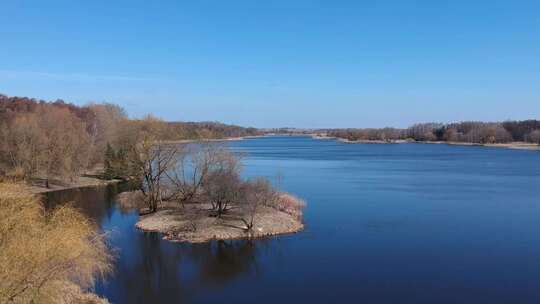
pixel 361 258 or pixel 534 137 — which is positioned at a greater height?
pixel 534 137

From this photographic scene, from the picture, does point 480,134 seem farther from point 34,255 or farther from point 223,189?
point 34,255

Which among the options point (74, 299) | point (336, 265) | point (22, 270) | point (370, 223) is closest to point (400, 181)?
point (370, 223)

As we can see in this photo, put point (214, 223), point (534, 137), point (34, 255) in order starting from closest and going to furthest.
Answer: point (34, 255)
point (214, 223)
point (534, 137)

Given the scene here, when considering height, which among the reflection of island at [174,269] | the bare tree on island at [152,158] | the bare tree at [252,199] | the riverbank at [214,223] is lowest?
the reflection of island at [174,269]

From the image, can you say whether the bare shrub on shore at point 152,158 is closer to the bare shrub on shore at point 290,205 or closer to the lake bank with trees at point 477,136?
the bare shrub on shore at point 290,205

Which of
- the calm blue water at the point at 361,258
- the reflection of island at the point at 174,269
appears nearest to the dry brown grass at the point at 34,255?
the reflection of island at the point at 174,269

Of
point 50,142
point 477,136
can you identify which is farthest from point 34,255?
point 477,136

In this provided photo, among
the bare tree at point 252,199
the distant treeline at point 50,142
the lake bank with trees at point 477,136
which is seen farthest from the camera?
the lake bank with trees at point 477,136

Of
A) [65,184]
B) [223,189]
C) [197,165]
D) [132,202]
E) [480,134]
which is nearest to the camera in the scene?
[223,189]

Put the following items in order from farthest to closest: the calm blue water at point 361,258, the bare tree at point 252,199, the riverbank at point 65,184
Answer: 1. the riverbank at point 65,184
2. the bare tree at point 252,199
3. the calm blue water at point 361,258

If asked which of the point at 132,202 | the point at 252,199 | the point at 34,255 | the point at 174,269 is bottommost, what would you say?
the point at 174,269

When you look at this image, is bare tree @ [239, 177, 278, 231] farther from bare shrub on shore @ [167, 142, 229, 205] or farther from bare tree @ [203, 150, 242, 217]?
bare shrub on shore @ [167, 142, 229, 205]

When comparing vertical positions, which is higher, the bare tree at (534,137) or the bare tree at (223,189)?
the bare tree at (534,137)
